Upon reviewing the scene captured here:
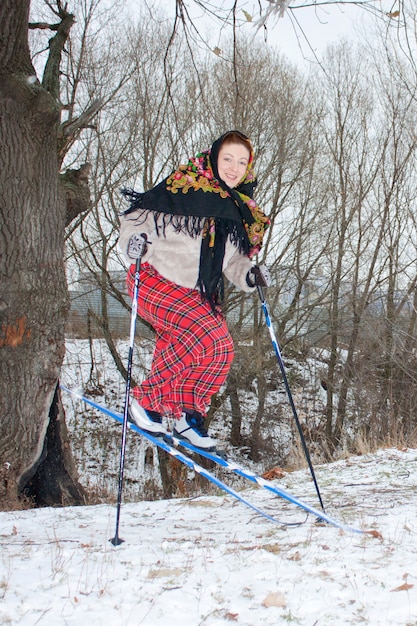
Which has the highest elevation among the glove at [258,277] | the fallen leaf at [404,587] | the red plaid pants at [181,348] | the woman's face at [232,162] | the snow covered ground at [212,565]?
the woman's face at [232,162]

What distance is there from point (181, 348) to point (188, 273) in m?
0.51

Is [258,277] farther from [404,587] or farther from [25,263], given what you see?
[404,587]

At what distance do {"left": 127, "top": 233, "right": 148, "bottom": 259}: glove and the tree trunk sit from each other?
129cm

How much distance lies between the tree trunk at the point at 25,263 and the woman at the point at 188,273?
3.43ft

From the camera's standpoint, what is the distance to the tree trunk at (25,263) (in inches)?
162

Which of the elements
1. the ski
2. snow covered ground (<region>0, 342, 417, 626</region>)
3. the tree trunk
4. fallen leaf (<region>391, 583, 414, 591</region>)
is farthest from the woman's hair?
fallen leaf (<region>391, 583, 414, 591</region>)

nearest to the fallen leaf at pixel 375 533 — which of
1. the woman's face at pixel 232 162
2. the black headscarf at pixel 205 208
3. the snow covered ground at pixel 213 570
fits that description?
the snow covered ground at pixel 213 570

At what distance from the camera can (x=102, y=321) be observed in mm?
11383

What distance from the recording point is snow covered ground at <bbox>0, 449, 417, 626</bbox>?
1768mm

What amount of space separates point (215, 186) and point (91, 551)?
2364 millimetres

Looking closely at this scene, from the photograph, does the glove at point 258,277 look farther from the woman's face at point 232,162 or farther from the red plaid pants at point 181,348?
the woman's face at point 232,162

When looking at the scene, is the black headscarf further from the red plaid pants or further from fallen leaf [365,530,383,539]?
fallen leaf [365,530,383,539]

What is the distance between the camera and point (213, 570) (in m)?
2.10

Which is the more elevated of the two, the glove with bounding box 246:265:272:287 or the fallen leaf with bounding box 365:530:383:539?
the glove with bounding box 246:265:272:287
